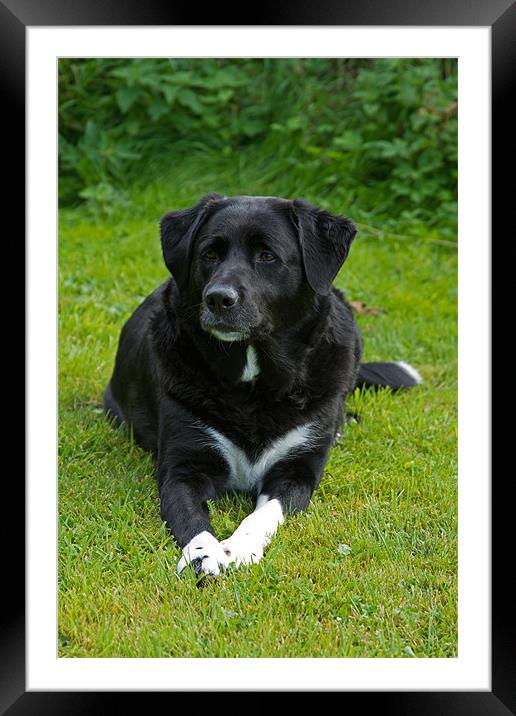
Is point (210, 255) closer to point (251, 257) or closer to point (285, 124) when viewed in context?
point (251, 257)

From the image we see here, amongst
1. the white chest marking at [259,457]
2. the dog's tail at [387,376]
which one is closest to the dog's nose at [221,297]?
the white chest marking at [259,457]

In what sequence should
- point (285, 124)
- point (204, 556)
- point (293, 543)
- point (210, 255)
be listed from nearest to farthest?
point (204, 556) < point (293, 543) < point (210, 255) < point (285, 124)

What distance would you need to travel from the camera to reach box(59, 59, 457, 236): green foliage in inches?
265

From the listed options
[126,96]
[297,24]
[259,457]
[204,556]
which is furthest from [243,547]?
[126,96]

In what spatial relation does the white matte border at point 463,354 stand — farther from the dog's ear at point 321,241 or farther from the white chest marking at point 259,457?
the white chest marking at point 259,457

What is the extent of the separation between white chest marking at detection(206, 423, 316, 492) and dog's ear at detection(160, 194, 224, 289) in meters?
0.65

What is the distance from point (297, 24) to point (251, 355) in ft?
4.67

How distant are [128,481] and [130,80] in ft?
13.0

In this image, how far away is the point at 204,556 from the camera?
9.78 feet

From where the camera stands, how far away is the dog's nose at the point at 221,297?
3.23 meters

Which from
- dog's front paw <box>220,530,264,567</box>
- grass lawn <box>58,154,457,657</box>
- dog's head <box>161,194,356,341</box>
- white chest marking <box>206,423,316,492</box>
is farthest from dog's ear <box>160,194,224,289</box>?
dog's front paw <box>220,530,264,567</box>

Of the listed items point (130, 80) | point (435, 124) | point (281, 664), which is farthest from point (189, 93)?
point (281, 664)

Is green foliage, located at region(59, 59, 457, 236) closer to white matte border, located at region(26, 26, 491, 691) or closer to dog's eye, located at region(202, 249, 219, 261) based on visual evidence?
dog's eye, located at region(202, 249, 219, 261)

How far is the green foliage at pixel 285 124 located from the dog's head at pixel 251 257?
11.0 feet
